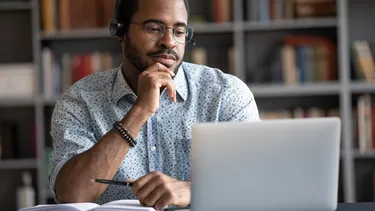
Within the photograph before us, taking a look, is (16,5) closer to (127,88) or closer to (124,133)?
(127,88)

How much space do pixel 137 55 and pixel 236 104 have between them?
343 mm

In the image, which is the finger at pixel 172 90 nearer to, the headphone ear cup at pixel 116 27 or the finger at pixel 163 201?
the headphone ear cup at pixel 116 27

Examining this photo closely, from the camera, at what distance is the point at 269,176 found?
4.46ft

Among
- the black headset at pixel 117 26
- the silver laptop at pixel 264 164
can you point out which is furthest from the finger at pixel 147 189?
the black headset at pixel 117 26

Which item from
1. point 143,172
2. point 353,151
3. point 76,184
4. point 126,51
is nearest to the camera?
point 76,184

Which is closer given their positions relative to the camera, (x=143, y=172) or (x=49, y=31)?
(x=143, y=172)

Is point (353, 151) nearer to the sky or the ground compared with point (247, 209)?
nearer to the ground

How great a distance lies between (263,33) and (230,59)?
1.15 feet

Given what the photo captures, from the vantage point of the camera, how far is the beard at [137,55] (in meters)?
2.13

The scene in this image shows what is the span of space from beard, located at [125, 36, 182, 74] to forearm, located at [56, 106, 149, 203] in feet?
1.00

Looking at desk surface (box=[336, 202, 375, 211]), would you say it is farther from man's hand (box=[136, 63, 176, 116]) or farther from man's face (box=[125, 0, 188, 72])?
man's face (box=[125, 0, 188, 72])

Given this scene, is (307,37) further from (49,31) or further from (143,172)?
(143,172)

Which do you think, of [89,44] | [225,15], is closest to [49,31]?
[89,44]

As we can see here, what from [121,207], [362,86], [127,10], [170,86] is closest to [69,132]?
[170,86]
